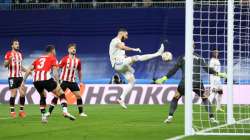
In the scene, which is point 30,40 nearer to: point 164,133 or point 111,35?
point 111,35

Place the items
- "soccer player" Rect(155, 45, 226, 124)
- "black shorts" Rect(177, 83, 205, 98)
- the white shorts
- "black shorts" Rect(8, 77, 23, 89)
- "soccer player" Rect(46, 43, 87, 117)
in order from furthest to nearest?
1. the white shorts
2. "black shorts" Rect(8, 77, 23, 89)
3. "soccer player" Rect(46, 43, 87, 117)
4. "black shorts" Rect(177, 83, 205, 98)
5. "soccer player" Rect(155, 45, 226, 124)

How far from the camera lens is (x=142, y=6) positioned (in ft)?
122

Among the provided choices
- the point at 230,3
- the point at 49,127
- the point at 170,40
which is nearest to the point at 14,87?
the point at 49,127

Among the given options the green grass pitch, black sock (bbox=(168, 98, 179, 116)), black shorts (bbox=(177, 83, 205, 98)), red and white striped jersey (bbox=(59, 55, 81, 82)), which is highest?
red and white striped jersey (bbox=(59, 55, 81, 82))

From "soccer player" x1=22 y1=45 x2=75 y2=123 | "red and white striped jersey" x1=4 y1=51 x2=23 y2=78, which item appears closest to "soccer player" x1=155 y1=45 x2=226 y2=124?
"soccer player" x1=22 y1=45 x2=75 y2=123

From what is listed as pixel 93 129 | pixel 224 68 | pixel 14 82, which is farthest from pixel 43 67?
pixel 224 68

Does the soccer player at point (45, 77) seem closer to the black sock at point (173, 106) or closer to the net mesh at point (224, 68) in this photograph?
the black sock at point (173, 106)

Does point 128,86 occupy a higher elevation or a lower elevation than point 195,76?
lower

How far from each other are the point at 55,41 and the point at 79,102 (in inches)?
719

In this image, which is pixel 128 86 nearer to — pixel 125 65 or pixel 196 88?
pixel 125 65

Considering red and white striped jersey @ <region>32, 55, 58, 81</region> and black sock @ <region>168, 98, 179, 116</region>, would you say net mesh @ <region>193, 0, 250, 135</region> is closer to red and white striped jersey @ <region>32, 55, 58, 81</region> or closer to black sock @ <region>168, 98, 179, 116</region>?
black sock @ <region>168, 98, 179, 116</region>

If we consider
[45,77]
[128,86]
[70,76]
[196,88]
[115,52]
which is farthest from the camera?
[115,52]

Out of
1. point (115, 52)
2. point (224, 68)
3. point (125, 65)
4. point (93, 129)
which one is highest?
point (115, 52)

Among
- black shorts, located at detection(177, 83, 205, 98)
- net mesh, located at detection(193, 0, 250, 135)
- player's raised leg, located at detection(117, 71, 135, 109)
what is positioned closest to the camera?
net mesh, located at detection(193, 0, 250, 135)
